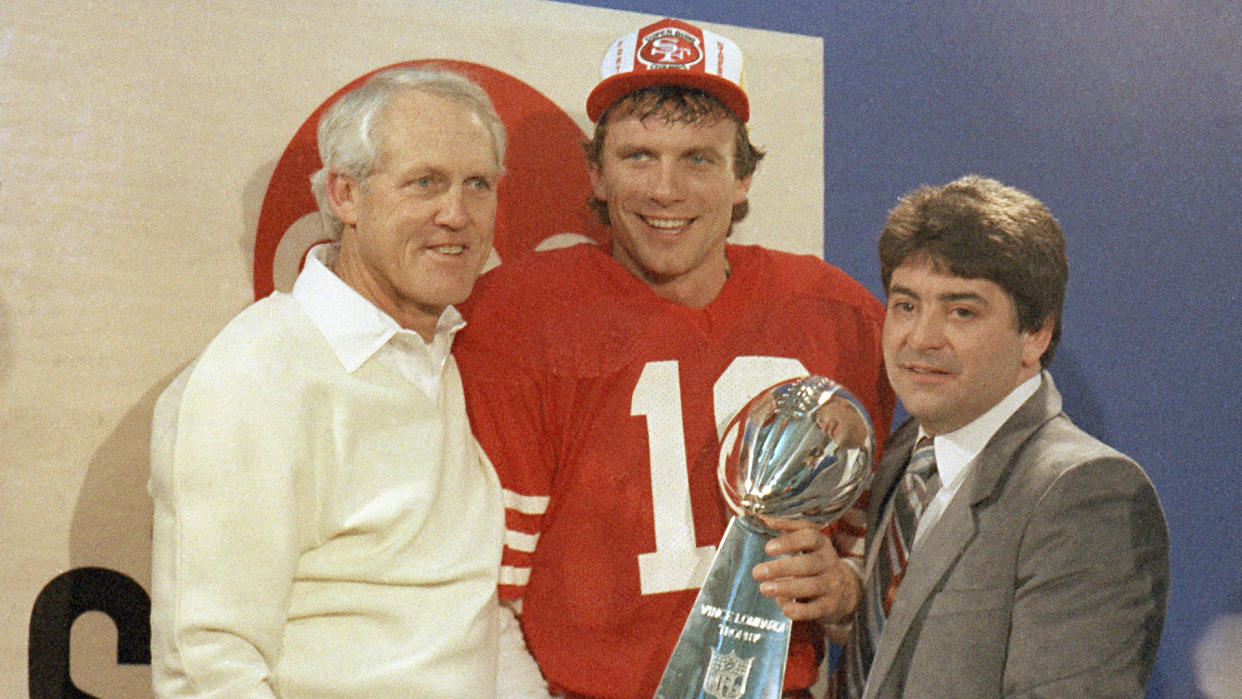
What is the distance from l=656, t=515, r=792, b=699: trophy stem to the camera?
4.91ft

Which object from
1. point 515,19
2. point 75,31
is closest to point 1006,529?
point 515,19

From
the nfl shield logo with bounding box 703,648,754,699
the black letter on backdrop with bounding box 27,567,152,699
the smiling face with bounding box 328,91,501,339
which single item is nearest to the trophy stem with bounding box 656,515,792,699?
the nfl shield logo with bounding box 703,648,754,699

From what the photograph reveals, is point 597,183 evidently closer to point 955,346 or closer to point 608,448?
point 608,448

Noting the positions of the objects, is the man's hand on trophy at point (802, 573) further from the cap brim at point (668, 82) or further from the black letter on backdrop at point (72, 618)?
the black letter on backdrop at point (72, 618)

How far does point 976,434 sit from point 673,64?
711mm

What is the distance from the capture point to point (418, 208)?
1.56 metres

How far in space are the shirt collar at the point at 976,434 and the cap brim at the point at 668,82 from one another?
608 mm

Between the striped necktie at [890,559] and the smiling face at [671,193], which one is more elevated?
the smiling face at [671,193]

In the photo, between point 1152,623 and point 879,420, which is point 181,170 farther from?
point 1152,623

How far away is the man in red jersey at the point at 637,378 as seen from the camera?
1701mm

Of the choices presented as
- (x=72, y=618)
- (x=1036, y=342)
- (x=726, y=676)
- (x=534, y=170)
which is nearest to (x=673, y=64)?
(x=534, y=170)

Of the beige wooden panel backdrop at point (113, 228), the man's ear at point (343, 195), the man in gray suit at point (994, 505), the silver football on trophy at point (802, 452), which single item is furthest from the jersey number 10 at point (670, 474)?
the beige wooden panel backdrop at point (113, 228)

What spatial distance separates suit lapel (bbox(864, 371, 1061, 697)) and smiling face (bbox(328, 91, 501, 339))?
28.9 inches

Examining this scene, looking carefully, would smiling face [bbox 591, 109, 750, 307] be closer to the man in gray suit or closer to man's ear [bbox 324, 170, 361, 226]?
the man in gray suit
